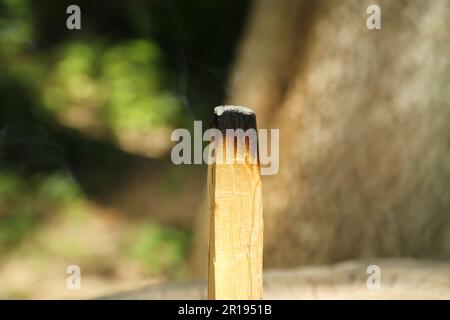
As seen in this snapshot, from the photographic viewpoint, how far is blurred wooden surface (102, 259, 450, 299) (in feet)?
7.52

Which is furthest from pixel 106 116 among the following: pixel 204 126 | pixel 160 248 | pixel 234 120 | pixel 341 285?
pixel 234 120

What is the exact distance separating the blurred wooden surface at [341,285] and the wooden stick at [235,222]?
746mm

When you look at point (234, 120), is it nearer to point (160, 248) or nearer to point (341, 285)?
point (341, 285)

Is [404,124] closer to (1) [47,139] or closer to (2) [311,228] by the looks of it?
(2) [311,228]

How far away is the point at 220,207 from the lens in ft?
5.11

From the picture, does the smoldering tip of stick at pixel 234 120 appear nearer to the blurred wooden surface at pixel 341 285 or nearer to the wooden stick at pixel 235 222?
the wooden stick at pixel 235 222

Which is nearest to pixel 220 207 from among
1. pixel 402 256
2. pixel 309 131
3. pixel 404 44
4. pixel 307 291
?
pixel 307 291

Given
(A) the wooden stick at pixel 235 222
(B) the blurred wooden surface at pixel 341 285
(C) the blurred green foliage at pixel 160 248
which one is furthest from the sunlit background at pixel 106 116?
(A) the wooden stick at pixel 235 222

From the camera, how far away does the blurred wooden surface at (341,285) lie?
7.52 feet

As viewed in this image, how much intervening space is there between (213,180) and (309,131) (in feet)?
8.42

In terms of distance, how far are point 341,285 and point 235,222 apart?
103 centimetres

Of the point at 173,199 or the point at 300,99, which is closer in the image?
the point at 300,99

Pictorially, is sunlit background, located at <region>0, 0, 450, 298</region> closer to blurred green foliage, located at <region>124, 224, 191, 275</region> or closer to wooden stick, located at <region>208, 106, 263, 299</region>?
blurred green foliage, located at <region>124, 224, 191, 275</region>

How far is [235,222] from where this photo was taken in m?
1.57
